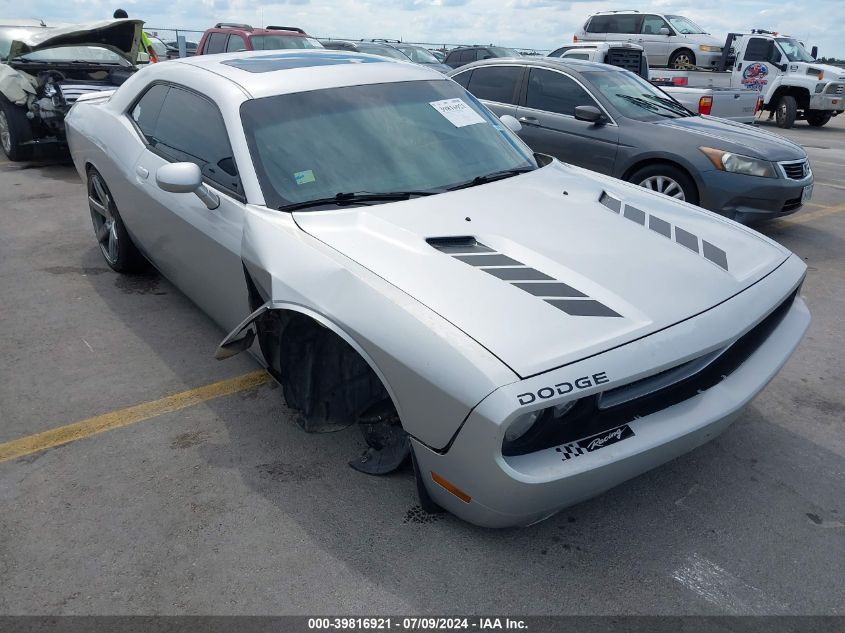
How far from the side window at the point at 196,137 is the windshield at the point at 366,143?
0.17 meters

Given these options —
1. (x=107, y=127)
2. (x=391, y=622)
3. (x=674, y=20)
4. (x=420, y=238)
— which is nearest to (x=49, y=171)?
(x=107, y=127)

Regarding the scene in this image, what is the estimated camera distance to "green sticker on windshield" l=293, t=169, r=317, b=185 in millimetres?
3039

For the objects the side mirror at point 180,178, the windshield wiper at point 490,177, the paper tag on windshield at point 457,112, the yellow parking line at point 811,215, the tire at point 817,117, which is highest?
the paper tag on windshield at point 457,112

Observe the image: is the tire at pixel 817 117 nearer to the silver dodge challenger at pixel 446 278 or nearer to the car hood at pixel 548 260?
the silver dodge challenger at pixel 446 278

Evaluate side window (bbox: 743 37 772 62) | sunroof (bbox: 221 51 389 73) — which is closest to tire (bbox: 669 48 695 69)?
side window (bbox: 743 37 772 62)

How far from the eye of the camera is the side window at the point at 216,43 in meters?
13.1

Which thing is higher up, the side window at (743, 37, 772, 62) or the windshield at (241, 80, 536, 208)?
the windshield at (241, 80, 536, 208)

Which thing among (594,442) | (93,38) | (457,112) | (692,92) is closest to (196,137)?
(457,112)

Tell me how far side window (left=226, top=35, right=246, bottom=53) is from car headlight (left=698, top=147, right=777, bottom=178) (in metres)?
9.42

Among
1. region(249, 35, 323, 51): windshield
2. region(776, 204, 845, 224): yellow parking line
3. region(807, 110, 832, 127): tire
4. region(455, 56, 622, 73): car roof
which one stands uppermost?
region(455, 56, 622, 73): car roof

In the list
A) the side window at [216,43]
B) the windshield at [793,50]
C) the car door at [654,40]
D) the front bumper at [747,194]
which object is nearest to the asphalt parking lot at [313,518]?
the front bumper at [747,194]

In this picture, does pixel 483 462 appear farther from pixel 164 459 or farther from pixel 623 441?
pixel 164 459

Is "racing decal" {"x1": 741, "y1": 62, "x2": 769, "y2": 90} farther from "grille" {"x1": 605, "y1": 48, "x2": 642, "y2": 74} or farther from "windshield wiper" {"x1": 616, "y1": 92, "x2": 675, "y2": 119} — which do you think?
"windshield wiper" {"x1": 616, "y1": 92, "x2": 675, "y2": 119}

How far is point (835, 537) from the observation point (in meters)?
2.59
